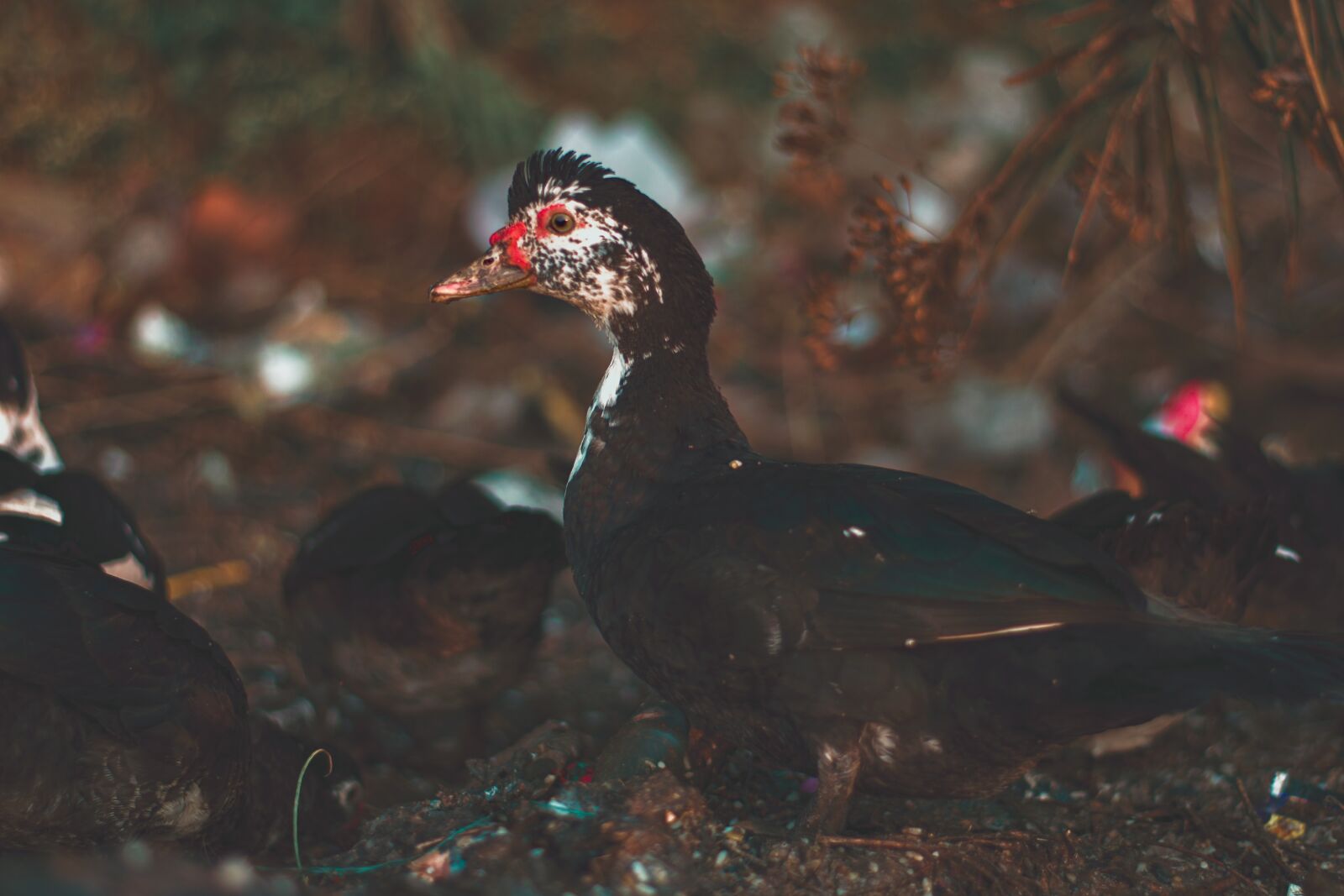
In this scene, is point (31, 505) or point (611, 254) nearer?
point (611, 254)

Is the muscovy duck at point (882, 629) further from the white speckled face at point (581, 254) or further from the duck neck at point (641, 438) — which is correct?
the white speckled face at point (581, 254)

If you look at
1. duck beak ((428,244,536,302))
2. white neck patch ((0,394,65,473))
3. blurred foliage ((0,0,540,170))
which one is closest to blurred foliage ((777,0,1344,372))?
duck beak ((428,244,536,302))

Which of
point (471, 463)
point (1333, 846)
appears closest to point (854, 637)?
point (1333, 846)

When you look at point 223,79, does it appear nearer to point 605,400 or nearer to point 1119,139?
point 605,400

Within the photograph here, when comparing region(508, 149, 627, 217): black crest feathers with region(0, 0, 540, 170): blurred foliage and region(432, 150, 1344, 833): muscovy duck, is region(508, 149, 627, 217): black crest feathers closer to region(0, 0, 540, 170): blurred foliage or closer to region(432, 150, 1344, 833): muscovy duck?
region(432, 150, 1344, 833): muscovy duck

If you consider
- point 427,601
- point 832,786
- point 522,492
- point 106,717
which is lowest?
point 106,717

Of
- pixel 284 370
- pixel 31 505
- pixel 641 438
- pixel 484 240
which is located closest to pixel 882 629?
pixel 641 438
